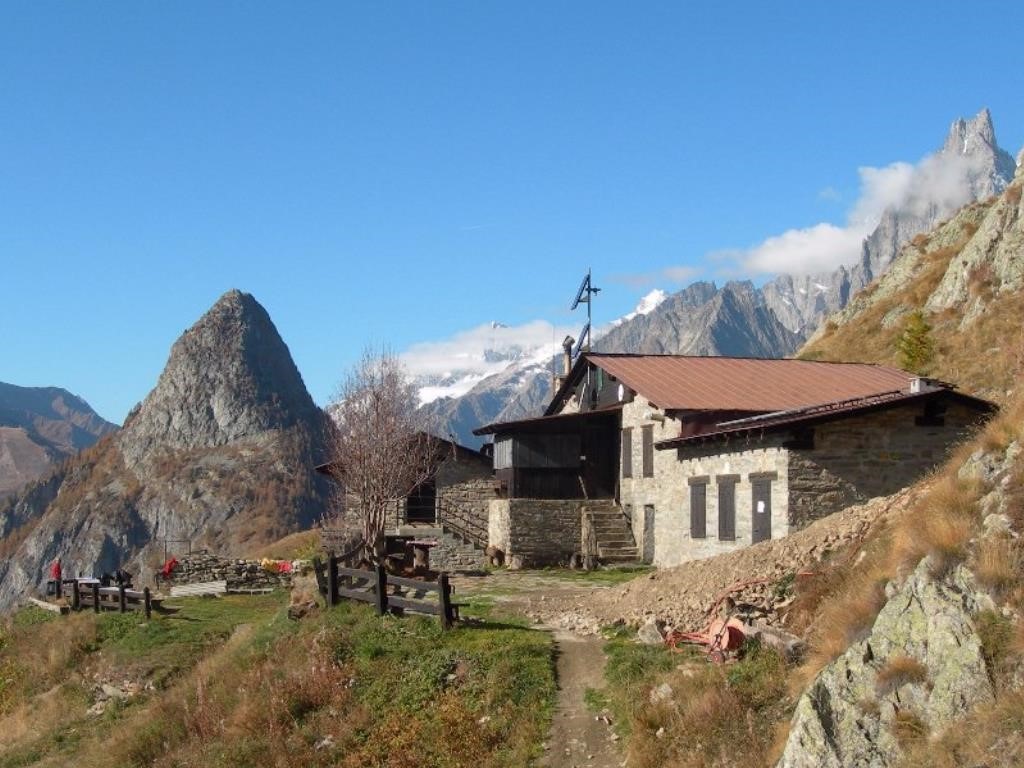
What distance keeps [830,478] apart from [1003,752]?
18285 mm

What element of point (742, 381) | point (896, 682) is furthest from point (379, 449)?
point (896, 682)

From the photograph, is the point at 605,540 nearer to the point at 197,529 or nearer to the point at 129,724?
the point at 129,724

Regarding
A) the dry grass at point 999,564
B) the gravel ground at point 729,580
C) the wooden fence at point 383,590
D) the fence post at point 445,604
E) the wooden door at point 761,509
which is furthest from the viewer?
the wooden door at point 761,509

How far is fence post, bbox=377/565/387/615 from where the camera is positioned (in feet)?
69.6

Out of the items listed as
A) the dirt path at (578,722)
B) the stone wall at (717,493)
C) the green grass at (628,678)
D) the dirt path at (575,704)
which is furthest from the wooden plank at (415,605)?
the stone wall at (717,493)

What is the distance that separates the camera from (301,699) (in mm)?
17938

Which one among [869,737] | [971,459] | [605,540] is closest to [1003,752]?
[869,737]

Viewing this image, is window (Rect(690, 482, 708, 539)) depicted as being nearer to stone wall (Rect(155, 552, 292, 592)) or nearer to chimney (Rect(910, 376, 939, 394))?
chimney (Rect(910, 376, 939, 394))

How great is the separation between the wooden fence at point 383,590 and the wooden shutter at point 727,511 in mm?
9176

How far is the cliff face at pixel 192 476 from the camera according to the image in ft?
543

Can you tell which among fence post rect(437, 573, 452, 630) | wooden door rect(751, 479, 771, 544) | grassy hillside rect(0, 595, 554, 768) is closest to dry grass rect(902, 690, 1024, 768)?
grassy hillside rect(0, 595, 554, 768)

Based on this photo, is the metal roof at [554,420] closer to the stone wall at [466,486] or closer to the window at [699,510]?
the stone wall at [466,486]

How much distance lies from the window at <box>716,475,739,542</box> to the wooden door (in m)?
1.21

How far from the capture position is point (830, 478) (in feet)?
87.1
